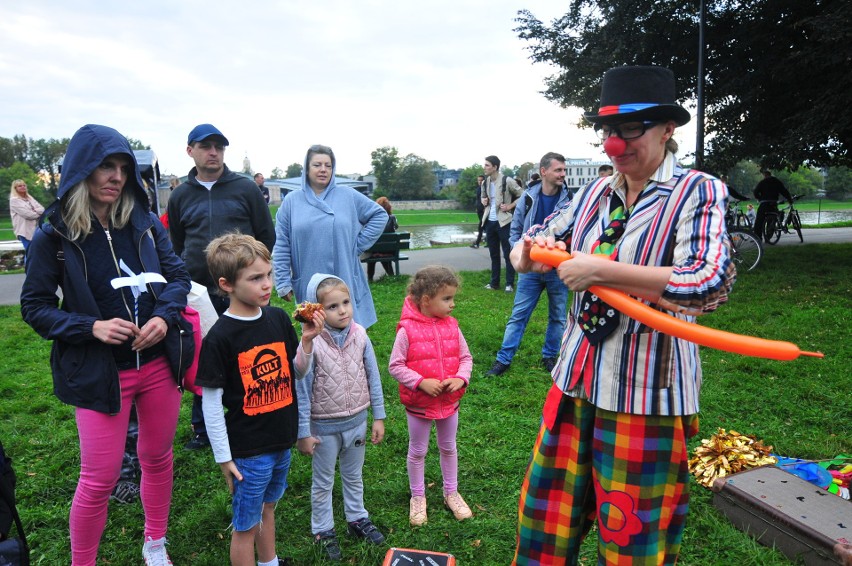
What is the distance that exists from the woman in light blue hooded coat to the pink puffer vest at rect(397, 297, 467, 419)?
0.64 m

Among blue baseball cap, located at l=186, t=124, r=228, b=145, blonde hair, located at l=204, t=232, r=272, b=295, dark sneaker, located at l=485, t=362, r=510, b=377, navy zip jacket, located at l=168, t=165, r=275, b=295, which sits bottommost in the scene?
dark sneaker, located at l=485, t=362, r=510, b=377

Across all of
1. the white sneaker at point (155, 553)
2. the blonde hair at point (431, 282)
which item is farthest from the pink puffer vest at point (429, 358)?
the white sneaker at point (155, 553)

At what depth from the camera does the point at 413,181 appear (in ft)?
316

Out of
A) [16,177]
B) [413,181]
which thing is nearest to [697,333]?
[16,177]

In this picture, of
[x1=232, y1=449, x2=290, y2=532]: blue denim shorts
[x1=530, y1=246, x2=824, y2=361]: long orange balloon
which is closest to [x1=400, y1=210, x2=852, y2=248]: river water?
[x1=232, y1=449, x2=290, y2=532]: blue denim shorts

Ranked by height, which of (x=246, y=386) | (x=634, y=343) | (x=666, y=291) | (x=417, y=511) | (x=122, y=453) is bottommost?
(x=417, y=511)

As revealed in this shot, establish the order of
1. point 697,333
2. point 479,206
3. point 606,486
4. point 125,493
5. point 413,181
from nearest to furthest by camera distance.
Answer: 1. point 697,333
2. point 606,486
3. point 125,493
4. point 479,206
5. point 413,181

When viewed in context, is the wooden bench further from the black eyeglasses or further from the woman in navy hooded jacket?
the black eyeglasses

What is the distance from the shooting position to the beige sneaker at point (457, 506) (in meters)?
3.28

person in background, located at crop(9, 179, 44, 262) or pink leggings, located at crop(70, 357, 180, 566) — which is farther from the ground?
person in background, located at crop(9, 179, 44, 262)

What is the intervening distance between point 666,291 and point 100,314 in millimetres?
2320

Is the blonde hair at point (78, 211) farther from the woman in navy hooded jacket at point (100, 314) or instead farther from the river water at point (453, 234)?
the river water at point (453, 234)

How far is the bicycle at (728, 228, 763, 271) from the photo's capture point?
34.9 ft

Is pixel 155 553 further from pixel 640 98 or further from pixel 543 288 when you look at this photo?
pixel 543 288
